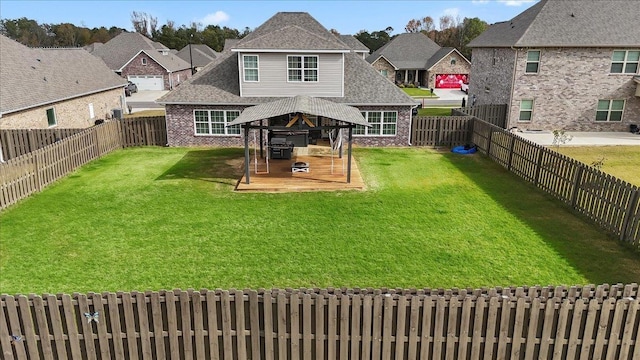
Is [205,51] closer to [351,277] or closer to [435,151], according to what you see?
[435,151]

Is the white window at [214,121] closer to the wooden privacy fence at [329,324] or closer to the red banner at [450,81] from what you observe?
the wooden privacy fence at [329,324]

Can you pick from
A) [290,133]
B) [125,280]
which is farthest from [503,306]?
[290,133]

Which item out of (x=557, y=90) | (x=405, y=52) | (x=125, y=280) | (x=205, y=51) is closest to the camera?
(x=125, y=280)

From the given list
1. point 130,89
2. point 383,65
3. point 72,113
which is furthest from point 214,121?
point 383,65

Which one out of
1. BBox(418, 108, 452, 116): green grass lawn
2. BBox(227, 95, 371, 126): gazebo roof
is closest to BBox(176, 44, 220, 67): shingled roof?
BBox(418, 108, 452, 116): green grass lawn

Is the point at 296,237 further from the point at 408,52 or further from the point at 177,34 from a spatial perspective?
the point at 177,34

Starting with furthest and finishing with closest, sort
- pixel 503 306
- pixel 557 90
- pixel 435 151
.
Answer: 1. pixel 557 90
2. pixel 435 151
3. pixel 503 306
